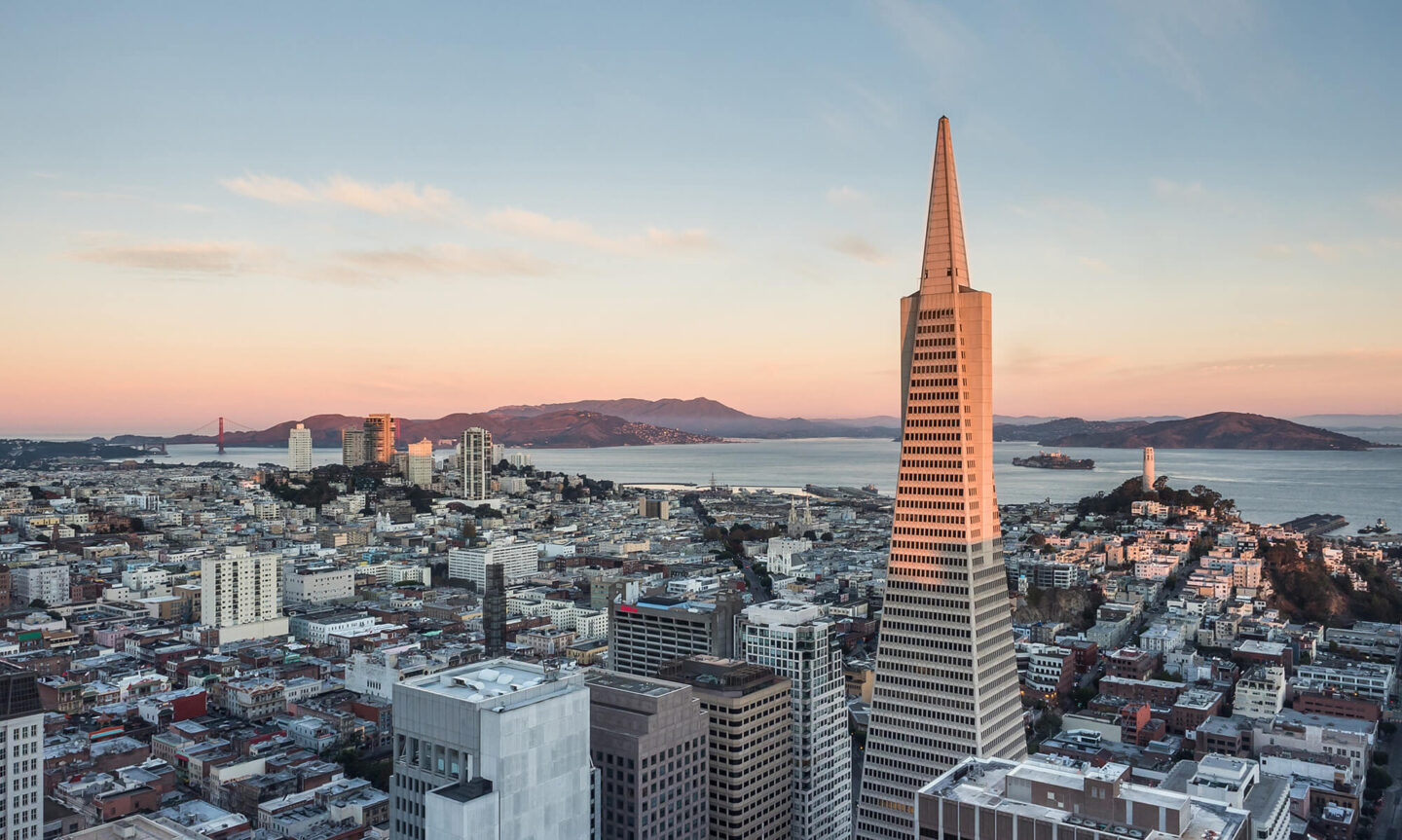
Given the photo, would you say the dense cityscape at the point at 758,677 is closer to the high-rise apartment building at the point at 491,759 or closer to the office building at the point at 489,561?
the high-rise apartment building at the point at 491,759

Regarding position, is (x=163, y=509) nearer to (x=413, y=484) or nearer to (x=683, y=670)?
(x=413, y=484)

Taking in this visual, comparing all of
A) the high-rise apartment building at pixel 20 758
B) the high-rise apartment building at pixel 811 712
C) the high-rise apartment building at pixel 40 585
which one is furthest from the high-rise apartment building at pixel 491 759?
the high-rise apartment building at pixel 40 585

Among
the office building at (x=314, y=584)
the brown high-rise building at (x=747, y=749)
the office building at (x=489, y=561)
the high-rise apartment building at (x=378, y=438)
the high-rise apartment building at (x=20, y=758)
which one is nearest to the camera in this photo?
the high-rise apartment building at (x=20, y=758)

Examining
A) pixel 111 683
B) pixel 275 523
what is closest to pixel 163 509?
pixel 275 523

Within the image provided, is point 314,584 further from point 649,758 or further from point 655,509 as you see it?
point 655,509

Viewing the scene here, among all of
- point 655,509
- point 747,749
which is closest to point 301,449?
point 655,509

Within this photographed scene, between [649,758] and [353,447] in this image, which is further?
[353,447]
